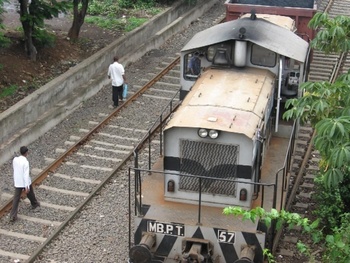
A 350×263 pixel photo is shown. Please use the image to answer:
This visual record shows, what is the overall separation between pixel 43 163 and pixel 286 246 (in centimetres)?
517

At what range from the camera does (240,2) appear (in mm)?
15312

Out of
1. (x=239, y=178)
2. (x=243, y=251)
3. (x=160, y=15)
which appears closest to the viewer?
(x=243, y=251)

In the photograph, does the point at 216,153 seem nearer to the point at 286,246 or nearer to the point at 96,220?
the point at 286,246

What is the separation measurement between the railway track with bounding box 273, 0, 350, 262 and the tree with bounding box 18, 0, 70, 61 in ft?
22.7

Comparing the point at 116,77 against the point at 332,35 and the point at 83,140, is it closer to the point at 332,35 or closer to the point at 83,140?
the point at 83,140

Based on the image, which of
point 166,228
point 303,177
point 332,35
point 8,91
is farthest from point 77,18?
point 166,228

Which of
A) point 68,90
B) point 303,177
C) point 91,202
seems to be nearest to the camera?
point 91,202

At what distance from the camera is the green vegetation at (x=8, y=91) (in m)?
13.6

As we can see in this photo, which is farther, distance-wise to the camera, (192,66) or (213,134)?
(192,66)

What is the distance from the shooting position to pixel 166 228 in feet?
25.7

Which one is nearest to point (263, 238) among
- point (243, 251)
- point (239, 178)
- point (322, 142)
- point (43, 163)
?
point (243, 251)

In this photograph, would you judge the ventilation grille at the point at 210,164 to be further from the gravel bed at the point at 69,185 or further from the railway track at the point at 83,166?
the gravel bed at the point at 69,185

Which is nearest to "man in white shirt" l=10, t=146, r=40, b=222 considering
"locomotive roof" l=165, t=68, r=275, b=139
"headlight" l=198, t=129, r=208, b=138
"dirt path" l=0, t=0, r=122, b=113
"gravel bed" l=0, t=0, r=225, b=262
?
"gravel bed" l=0, t=0, r=225, b=262

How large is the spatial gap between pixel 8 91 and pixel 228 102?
6989 mm
